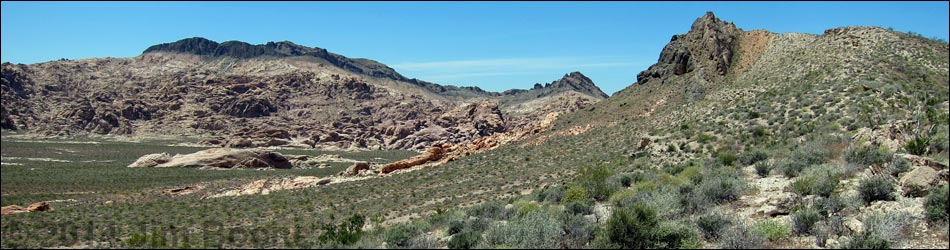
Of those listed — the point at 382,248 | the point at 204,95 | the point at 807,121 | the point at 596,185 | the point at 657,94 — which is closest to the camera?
the point at 382,248

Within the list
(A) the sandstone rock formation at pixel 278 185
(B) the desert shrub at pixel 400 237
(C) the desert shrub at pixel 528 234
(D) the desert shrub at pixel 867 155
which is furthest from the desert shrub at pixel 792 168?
(A) the sandstone rock formation at pixel 278 185

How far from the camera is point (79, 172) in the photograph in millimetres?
53469

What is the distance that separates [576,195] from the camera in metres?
19.2

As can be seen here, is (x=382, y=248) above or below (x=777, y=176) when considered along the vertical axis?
below

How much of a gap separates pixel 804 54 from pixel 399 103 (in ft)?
469

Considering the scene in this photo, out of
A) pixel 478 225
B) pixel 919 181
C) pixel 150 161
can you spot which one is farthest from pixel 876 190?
pixel 150 161

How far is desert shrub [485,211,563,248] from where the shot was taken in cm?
1236

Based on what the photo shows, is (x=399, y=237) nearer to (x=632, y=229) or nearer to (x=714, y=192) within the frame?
(x=632, y=229)

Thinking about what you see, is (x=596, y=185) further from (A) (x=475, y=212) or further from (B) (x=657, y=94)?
(B) (x=657, y=94)

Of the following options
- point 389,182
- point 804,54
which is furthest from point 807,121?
point 389,182

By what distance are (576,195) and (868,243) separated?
9347 millimetres

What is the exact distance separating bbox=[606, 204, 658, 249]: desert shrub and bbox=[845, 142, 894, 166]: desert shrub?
26.3ft

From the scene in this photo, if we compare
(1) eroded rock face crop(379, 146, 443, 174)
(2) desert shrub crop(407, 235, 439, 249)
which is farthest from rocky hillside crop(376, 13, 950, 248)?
(1) eroded rock face crop(379, 146, 443, 174)

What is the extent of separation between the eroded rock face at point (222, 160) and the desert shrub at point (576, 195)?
56.3 m
